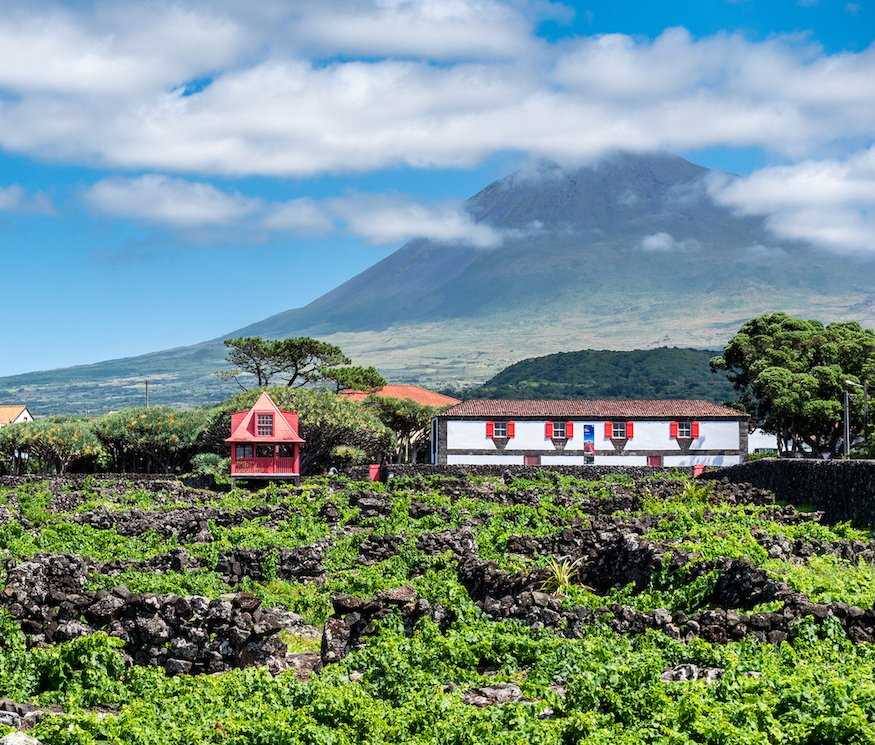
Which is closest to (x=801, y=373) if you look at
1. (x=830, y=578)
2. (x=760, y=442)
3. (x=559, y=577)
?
(x=760, y=442)

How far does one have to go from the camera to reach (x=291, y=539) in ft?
120

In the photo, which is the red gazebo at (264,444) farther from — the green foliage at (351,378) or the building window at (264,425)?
the green foliage at (351,378)

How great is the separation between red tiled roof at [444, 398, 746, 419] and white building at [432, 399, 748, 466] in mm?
72

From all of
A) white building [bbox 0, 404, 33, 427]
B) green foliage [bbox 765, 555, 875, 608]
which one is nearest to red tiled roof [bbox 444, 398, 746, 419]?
green foliage [bbox 765, 555, 875, 608]

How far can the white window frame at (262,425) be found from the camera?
6944 centimetres

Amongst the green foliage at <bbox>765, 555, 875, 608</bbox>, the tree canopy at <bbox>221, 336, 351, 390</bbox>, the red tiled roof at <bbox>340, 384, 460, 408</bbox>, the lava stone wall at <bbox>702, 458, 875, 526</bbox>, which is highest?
the tree canopy at <bbox>221, 336, 351, 390</bbox>

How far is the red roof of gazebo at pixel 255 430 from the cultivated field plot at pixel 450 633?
2953 cm

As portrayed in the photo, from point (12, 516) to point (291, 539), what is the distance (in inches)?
478

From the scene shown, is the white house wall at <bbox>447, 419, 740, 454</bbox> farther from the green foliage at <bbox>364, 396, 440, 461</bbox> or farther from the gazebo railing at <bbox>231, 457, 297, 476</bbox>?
the gazebo railing at <bbox>231, 457, 297, 476</bbox>

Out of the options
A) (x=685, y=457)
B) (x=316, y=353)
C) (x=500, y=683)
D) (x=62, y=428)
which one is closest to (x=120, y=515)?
(x=500, y=683)

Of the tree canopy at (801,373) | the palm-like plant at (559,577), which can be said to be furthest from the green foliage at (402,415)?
the palm-like plant at (559,577)

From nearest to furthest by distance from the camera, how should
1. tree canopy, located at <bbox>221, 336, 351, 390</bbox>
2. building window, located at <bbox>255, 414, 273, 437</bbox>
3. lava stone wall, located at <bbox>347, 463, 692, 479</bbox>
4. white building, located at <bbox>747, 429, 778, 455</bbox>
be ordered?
lava stone wall, located at <bbox>347, 463, 692, 479</bbox> < building window, located at <bbox>255, 414, 273, 437</bbox> < tree canopy, located at <bbox>221, 336, 351, 390</bbox> < white building, located at <bbox>747, 429, 778, 455</bbox>

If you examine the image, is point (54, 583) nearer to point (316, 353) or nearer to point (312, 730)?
point (312, 730)

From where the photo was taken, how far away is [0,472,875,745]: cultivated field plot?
46.4ft
